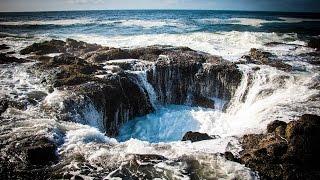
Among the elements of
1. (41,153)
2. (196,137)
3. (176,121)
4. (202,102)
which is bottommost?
(176,121)

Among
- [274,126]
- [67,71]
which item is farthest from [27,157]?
[67,71]

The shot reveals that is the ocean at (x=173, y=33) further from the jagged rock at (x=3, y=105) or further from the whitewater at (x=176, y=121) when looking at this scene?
the jagged rock at (x=3, y=105)

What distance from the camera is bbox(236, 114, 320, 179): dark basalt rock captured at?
26.0 ft

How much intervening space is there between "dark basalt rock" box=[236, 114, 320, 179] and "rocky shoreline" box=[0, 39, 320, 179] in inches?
0.9

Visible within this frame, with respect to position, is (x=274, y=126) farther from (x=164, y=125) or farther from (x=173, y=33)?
(x=173, y=33)

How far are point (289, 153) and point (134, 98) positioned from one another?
8.45 m

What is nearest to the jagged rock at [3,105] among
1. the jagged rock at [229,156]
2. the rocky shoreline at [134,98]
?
the rocky shoreline at [134,98]

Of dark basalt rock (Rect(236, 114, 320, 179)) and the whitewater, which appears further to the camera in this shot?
the whitewater

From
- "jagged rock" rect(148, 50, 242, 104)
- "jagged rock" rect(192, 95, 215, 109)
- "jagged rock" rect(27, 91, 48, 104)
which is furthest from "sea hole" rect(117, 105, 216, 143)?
"jagged rock" rect(27, 91, 48, 104)

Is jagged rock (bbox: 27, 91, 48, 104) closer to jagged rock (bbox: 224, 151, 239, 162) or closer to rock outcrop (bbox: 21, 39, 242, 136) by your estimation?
rock outcrop (bbox: 21, 39, 242, 136)

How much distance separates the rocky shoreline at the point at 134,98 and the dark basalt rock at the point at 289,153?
23 mm

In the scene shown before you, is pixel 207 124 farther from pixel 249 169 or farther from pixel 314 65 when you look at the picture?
pixel 314 65

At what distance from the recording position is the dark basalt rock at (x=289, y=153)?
26.0ft

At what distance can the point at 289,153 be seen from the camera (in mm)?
8367
